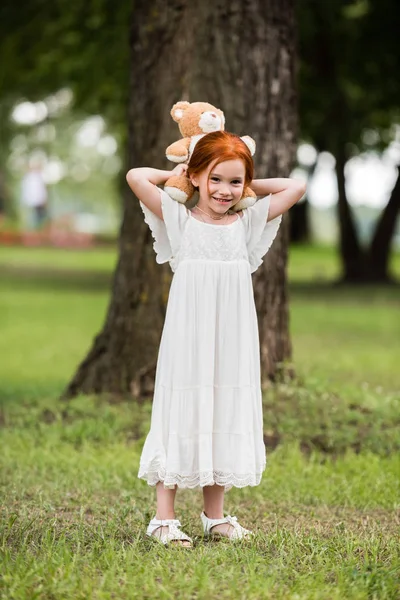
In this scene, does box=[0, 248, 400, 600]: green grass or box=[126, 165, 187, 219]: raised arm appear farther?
box=[126, 165, 187, 219]: raised arm

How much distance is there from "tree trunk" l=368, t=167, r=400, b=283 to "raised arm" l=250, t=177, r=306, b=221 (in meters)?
17.5

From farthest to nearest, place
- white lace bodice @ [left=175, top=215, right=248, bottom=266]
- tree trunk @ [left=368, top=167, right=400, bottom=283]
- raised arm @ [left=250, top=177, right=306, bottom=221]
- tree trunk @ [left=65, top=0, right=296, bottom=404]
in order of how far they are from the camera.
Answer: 1. tree trunk @ [left=368, top=167, right=400, bottom=283]
2. tree trunk @ [left=65, top=0, right=296, bottom=404]
3. raised arm @ [left=250, top=177, right=306, bottom=221]
4. white lace bodice @ [left=175, top=215, right=248, bottom=266]

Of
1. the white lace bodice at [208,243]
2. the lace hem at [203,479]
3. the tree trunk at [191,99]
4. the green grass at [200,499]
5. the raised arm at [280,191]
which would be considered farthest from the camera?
the tree trunk at [191,99]

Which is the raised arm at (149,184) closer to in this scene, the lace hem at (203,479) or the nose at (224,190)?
the nose at (224,190)

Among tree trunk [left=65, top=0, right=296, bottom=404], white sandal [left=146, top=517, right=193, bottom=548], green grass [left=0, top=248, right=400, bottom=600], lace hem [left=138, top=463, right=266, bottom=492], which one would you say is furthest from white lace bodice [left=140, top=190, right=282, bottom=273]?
tree trunk [left=65, top=0, right=296, bottom=404]

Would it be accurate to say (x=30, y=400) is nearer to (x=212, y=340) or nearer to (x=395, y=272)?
(x=212, y=340)

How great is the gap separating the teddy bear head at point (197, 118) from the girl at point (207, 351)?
0.08 m

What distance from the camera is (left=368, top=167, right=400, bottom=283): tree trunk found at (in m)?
22.1

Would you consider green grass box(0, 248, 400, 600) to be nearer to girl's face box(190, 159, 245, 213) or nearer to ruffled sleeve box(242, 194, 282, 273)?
ruffled sleeve box(242, 194, 282, 273)

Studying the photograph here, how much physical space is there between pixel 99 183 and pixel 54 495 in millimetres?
65175

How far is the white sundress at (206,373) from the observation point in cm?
442

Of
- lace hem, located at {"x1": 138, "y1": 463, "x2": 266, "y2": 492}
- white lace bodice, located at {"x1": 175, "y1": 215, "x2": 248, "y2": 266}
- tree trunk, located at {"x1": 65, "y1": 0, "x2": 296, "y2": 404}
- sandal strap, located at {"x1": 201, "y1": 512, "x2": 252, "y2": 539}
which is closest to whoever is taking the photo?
lace hem, located at {"x1": 138, "y1": 463, "x2": 266, "y2": 492}

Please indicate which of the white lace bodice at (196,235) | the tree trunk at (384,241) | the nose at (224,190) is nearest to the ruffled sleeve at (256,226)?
the white lace bodice at (196,235)

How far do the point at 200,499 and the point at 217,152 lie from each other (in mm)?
2061
